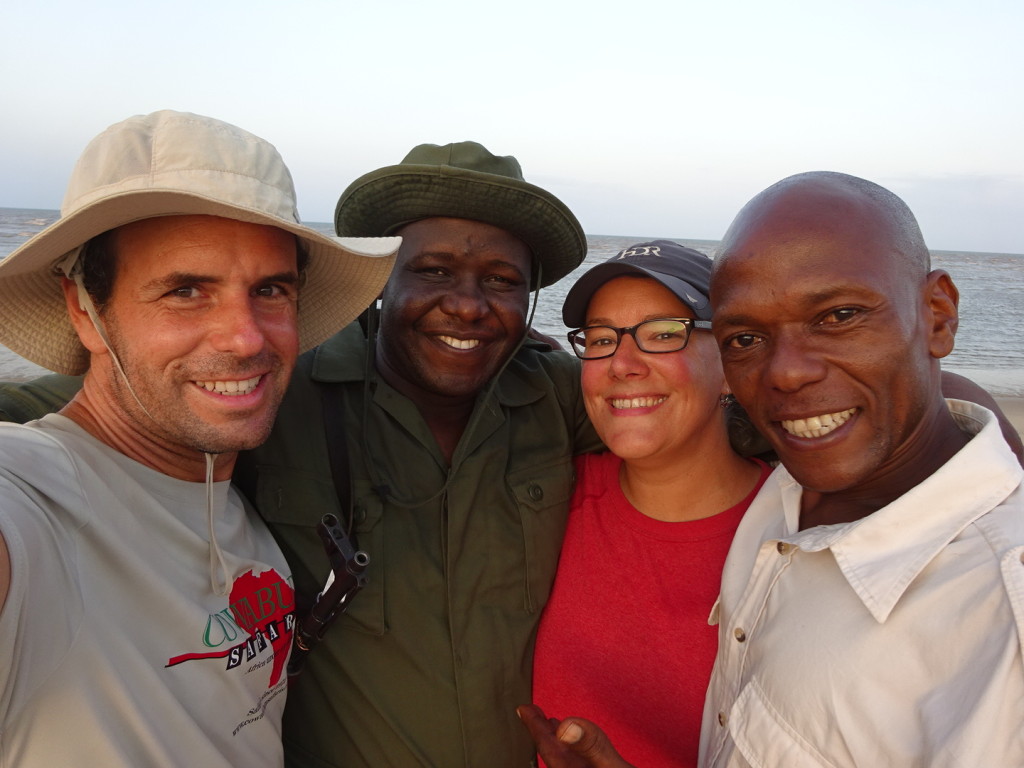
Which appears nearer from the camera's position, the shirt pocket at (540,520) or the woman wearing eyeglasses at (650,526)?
the woman wearing eyeglasses at (650,526)

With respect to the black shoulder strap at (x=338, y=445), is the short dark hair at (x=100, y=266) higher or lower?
higher

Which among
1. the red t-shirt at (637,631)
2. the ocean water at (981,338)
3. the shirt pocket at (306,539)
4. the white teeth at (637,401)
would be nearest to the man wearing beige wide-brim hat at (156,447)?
the shirt pocket at (306,539)

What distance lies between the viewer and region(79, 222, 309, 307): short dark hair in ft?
5.50

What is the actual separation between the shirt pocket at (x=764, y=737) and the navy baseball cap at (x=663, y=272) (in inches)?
47.1

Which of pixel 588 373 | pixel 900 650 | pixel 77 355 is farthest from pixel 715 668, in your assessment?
pixel 77 355

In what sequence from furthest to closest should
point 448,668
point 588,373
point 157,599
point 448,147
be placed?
point 448,147 < point 588,373 < point 448,668 < point 157,599

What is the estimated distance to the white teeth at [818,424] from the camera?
1618mm

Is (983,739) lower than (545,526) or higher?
higher

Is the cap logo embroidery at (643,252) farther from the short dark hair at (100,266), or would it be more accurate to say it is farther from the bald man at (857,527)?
the short dark hair at (100,266)

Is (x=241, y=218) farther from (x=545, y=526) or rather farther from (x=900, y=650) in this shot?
(x=900, y=650)

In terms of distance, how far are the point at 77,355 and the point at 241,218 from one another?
2.58 ft

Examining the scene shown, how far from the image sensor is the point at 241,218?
167cm

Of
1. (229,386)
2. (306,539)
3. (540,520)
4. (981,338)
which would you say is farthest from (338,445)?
(981,338)

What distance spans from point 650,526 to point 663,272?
892mm
